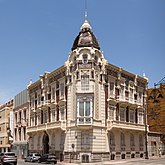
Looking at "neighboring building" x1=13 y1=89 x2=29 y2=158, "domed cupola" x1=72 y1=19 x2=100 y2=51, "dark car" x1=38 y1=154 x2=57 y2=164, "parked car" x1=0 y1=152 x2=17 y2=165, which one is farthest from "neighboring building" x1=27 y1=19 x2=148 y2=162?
"parked car" x1=0 y1=152 x2=17 y2=165

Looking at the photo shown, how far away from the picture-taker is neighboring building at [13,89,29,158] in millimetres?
64500

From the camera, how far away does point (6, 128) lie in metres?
77.1

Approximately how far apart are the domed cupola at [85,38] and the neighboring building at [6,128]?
32126 millimetres

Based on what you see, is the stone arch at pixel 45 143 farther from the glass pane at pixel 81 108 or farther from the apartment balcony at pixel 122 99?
the apartment balcony at pixel 122 99

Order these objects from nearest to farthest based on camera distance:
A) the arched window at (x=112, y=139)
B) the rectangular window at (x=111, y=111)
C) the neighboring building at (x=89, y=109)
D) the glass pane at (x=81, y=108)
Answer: the neighboring building at (x=89, y=109) → the glass pane at (x=81, y=108) → the arched window at (x=112, y=139) → the rectangular window at (x=111, y=111)

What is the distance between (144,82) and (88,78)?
657 inches

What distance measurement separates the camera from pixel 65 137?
47250mm

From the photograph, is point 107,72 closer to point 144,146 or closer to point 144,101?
point 144,101

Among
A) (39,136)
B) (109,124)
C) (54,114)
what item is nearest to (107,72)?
(109,124)

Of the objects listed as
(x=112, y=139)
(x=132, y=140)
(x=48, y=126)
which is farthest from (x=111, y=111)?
(x=48, y=126)

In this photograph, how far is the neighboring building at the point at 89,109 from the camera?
45062 mm

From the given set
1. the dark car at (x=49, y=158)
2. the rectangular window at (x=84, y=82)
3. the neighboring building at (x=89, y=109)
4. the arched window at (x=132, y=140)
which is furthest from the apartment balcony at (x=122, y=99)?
the dark car at (x=49, y=158)

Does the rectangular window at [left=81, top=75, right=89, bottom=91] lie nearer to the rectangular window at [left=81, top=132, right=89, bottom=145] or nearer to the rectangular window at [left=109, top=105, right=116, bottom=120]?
the rectangular window at [left=109, top=105, right=116, bottom=120]

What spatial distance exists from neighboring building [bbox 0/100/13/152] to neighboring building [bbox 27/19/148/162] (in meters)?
19.8
